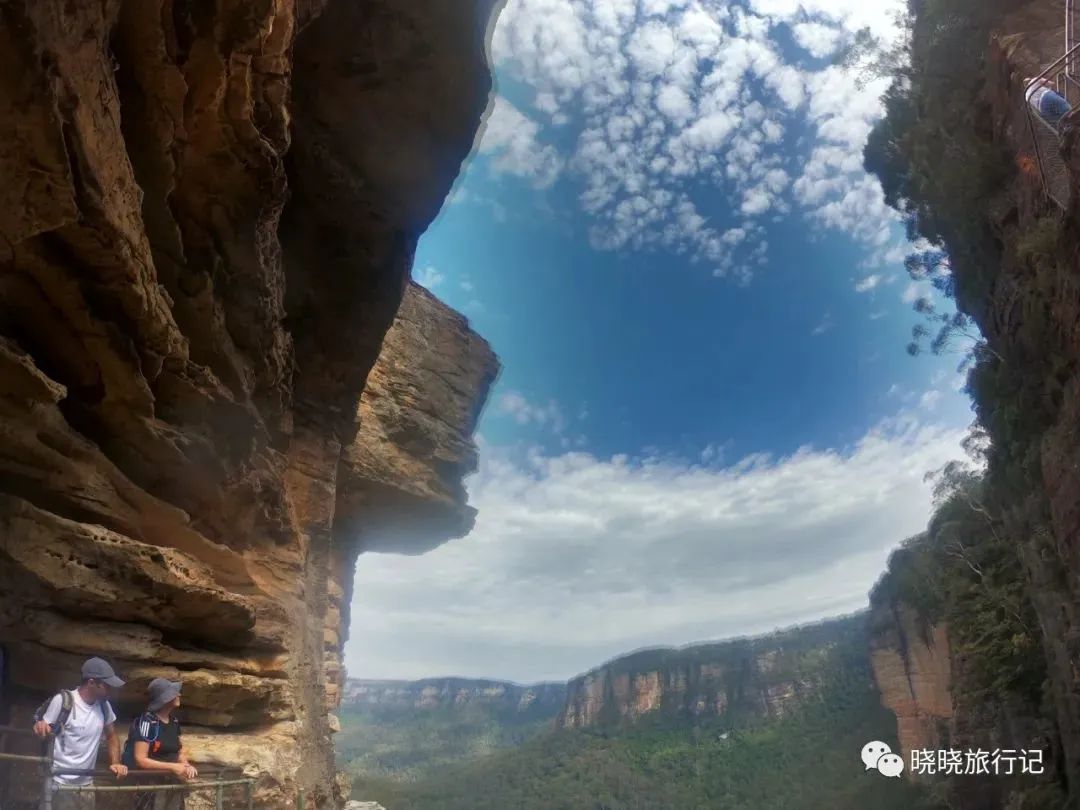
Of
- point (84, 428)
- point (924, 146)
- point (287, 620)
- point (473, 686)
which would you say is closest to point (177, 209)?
point (84, 428)

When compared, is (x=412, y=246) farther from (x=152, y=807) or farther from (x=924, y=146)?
(x=924, y=146)

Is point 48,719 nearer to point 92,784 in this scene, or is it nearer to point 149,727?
point 92,784

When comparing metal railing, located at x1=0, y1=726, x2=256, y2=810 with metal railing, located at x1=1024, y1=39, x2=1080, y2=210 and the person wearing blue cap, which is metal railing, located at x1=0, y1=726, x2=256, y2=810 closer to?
the person wearing blue cap

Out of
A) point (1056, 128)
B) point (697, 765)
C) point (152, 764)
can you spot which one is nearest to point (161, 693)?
point (152, 764)

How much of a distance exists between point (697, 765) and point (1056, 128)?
82023 mm

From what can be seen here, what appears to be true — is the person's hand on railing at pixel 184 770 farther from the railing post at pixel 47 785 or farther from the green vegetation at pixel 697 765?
the green vegetation at pixel 697 765

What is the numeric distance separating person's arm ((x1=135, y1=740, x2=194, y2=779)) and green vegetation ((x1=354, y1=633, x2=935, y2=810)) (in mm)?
53009

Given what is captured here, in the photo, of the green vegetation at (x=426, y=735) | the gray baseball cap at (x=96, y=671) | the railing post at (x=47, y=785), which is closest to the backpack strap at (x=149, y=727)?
the gray baseball cap at (x=96, y=671)

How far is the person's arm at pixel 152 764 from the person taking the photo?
5.79 metres

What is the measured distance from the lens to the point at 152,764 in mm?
5773

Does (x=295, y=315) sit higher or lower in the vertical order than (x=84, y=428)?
higher

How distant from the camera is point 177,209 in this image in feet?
29.1

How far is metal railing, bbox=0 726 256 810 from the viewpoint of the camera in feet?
15.6

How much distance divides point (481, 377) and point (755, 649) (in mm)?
82348
